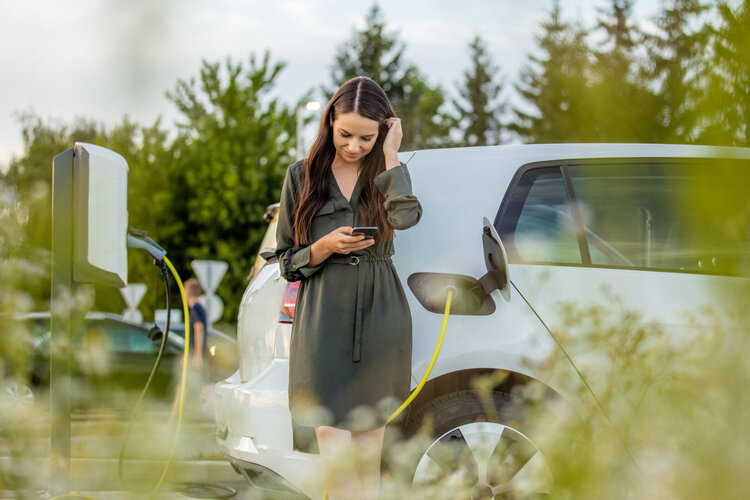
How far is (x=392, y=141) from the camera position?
2482mm

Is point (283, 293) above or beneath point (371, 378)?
above

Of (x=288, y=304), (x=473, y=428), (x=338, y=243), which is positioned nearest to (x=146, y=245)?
(x=288, y=304)

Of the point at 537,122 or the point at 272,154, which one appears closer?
the point at 272,154

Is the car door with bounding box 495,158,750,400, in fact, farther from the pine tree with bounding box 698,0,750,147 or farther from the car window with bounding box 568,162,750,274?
the pine tree with bounding box 698,0,750,147

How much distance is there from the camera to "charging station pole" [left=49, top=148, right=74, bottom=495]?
124 cm

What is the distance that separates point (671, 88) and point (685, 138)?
7cm

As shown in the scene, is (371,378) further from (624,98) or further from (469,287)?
(624,98)

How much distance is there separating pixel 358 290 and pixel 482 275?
0.56 metres

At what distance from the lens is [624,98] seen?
75 centimetres

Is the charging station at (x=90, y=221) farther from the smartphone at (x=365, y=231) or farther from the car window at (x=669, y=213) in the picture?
the car window at (x=669, y=213)

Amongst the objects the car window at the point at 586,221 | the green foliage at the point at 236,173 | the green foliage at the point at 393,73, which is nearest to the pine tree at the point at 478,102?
the green foliage at the point at 393,73

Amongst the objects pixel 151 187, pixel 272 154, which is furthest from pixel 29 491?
pixel 272 154

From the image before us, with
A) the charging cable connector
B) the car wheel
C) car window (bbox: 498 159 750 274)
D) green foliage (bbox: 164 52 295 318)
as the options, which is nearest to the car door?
car window (bbox: 498 159 750 274)

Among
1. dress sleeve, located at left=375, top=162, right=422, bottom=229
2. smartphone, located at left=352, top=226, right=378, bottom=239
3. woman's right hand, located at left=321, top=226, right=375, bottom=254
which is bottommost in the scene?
woman's right hand, located at left=321, top=226, right=375, bottom=254
